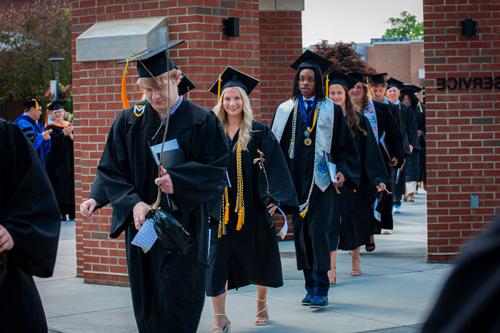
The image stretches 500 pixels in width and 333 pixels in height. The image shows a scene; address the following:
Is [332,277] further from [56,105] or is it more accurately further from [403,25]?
[403,25]

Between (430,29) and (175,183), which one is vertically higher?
(430,29)

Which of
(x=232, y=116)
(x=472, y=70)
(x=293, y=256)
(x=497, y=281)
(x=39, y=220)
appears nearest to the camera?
(x=497, y=281)

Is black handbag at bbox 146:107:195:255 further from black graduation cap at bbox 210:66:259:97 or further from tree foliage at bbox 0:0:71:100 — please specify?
tree foliage at bbox 0:0:71:100

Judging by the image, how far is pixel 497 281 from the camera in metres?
0.83

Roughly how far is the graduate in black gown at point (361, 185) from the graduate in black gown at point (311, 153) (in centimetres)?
104

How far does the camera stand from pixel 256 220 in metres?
7.12

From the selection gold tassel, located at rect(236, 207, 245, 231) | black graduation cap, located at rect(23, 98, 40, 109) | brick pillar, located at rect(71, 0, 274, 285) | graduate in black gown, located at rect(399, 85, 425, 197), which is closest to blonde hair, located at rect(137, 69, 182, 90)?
gold tassel, located at rect(236, 207, 245, 231)

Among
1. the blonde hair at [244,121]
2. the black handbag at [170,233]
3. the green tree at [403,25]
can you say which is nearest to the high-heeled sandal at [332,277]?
the blonde hair at [244,121]

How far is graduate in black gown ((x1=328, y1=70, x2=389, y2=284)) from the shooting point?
926cm

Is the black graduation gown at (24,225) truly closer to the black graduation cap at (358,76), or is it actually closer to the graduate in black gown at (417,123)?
the black graduation cap at (358,76)

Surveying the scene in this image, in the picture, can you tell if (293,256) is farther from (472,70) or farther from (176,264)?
(176,264)

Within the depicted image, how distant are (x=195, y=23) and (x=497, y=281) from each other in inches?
318

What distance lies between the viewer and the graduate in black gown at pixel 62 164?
16.6 meters

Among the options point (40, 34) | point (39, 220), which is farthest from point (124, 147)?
point (40, 34)
